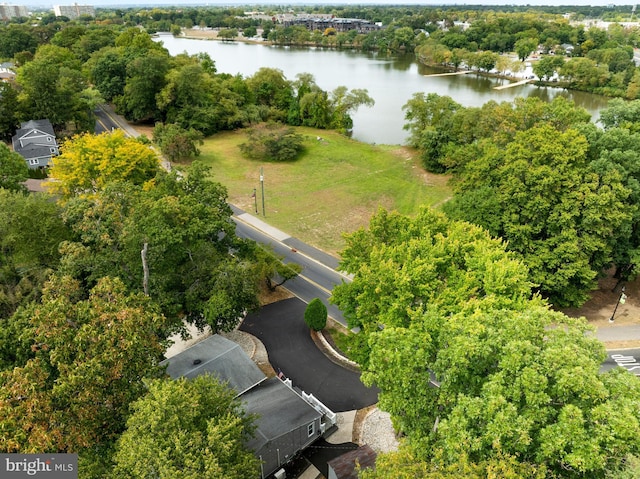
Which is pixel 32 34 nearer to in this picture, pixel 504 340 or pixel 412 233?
pixel 412 233

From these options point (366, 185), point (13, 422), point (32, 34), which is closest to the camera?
point (13, 422)

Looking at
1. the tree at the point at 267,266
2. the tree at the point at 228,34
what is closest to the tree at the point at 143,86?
the tree at the point at 267,266

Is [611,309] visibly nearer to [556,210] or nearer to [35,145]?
[556,210]

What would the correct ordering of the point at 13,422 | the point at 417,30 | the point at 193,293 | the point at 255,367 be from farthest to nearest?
the point at 417,30 < the point at 193,293 < the point at 255,367 < the point at 13,422

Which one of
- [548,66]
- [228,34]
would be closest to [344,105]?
[548,66]

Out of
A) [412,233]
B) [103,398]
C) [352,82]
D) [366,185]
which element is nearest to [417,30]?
[352,82]

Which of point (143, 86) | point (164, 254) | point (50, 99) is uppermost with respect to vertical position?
point (143, 86)

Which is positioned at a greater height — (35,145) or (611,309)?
(35,145)
